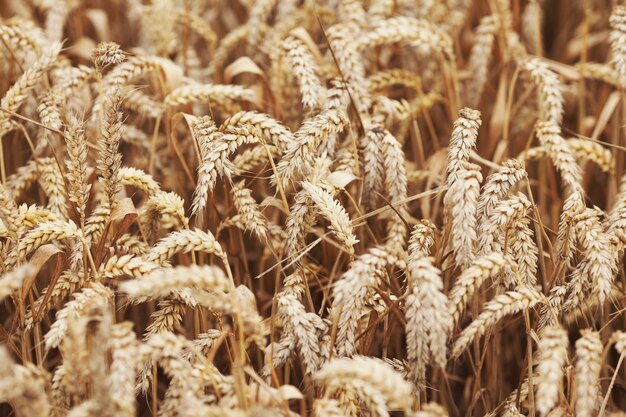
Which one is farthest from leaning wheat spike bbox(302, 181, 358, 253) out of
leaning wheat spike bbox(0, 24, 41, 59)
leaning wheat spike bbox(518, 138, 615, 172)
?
leaning wheat spike bbox(0, 24, 41, 59)

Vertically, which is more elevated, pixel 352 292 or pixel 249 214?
pixel 249 214

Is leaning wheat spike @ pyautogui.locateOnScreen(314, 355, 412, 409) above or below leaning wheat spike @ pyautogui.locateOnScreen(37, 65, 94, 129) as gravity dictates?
below

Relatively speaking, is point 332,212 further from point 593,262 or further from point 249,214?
point 593,262

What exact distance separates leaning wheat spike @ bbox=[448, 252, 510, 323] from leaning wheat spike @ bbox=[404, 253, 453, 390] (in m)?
0.05

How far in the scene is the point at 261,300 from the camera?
89.4 inches

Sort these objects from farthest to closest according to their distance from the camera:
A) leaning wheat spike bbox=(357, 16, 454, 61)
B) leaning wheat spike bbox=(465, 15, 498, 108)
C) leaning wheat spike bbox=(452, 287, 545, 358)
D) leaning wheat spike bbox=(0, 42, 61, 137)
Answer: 1. leaning wheat spike bbox=(465, 15, 498, 108)
2. leaning wheat spike bbox=(357, 16, 454, 61)
3. leaning wheat spike bbox=(0, 42, 61, 137)
4. leaning wheat spike bbox=(452, 287, 545, 358)

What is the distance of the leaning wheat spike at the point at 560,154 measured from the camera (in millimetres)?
1982

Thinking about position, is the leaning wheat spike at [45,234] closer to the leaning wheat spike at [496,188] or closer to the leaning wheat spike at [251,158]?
the leaning wheat spike at [251,158]

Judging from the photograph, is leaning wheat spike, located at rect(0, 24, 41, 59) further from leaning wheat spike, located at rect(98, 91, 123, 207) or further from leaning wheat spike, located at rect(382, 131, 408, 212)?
leaning wheat spike, located at rect(382, 131, 408, 212)

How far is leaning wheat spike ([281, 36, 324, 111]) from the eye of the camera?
6.66 ft

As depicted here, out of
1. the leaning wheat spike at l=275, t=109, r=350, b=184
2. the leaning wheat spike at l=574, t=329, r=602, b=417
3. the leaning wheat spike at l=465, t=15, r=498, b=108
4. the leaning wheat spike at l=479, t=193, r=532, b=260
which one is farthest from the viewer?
the leaning wheat spike at l=465, t=15, r=498, b=108

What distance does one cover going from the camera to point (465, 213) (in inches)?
61.5

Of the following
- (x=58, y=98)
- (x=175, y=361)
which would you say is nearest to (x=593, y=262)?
(x=175, y=361)

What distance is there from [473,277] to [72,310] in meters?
0.93
